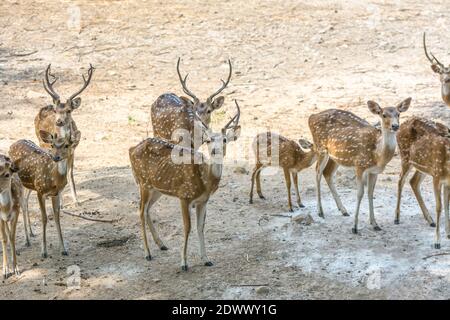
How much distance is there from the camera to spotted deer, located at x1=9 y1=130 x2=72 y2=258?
10.2 m

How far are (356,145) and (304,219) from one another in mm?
1225

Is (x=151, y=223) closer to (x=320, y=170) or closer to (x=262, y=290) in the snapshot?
(x=262, y=290)

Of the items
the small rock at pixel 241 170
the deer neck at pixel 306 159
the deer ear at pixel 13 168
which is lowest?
the small rock at pixel 241 170

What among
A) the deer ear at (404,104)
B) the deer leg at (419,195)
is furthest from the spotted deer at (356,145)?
the deer leg at (419,195)

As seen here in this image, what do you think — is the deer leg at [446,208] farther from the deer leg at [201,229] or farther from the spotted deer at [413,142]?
the deer leg at [201,229]

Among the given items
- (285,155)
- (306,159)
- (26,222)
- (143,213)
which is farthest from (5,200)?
(306,159)

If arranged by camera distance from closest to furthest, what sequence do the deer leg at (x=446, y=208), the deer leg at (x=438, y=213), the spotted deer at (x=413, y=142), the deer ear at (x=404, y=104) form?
1. the deer leg at (x=438, y=213)
2. the deer leg at (x=446, y=208)
3. the spotted deer at (x=413, y=142)
4. the deer ear at (x=404, y=104)

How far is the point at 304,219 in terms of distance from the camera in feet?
35.8

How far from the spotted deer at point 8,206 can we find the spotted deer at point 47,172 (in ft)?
1.16

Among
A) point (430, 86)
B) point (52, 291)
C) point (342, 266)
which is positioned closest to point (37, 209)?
point (52, 291)

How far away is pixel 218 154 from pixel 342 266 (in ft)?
6.62

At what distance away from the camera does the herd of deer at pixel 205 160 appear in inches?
383

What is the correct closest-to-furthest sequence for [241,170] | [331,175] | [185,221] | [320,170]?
[185,221], [320,170], [331,175], [241,170]

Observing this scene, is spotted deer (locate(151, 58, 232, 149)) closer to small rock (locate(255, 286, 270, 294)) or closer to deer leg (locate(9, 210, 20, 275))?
deer leg (locate(9, 210, 20, 275))
